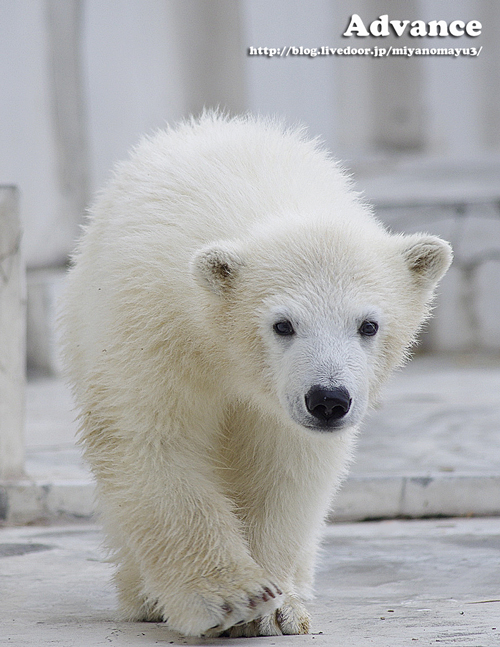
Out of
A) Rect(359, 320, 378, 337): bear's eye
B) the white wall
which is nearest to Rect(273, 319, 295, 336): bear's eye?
Rect(359, 320, 378, 337): bear's eye

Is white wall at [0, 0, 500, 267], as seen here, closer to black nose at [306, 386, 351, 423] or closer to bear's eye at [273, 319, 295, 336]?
bear's eye at [273, 319, 295, 336]

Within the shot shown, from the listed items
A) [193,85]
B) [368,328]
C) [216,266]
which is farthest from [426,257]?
[193,85]

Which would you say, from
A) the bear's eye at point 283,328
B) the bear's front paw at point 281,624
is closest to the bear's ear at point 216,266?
the bear's eye at point 283,328

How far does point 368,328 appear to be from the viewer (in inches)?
126

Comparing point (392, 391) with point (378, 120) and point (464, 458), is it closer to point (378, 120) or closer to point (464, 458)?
point (464, 458)

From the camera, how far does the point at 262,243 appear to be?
332 cm

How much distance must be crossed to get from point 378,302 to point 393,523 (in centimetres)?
220

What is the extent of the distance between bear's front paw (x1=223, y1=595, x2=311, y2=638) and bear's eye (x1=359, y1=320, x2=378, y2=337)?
946 mm

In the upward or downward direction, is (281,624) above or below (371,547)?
above

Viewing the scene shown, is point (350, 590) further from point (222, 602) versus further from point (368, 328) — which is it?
point (368, 328)

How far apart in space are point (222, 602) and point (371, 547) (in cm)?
159

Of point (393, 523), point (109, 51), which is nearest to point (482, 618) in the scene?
point (393, 523)

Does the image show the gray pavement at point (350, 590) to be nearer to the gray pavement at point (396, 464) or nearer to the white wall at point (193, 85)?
the gray pavement at point (396, 464)

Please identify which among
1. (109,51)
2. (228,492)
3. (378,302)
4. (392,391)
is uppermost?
(109,51)
